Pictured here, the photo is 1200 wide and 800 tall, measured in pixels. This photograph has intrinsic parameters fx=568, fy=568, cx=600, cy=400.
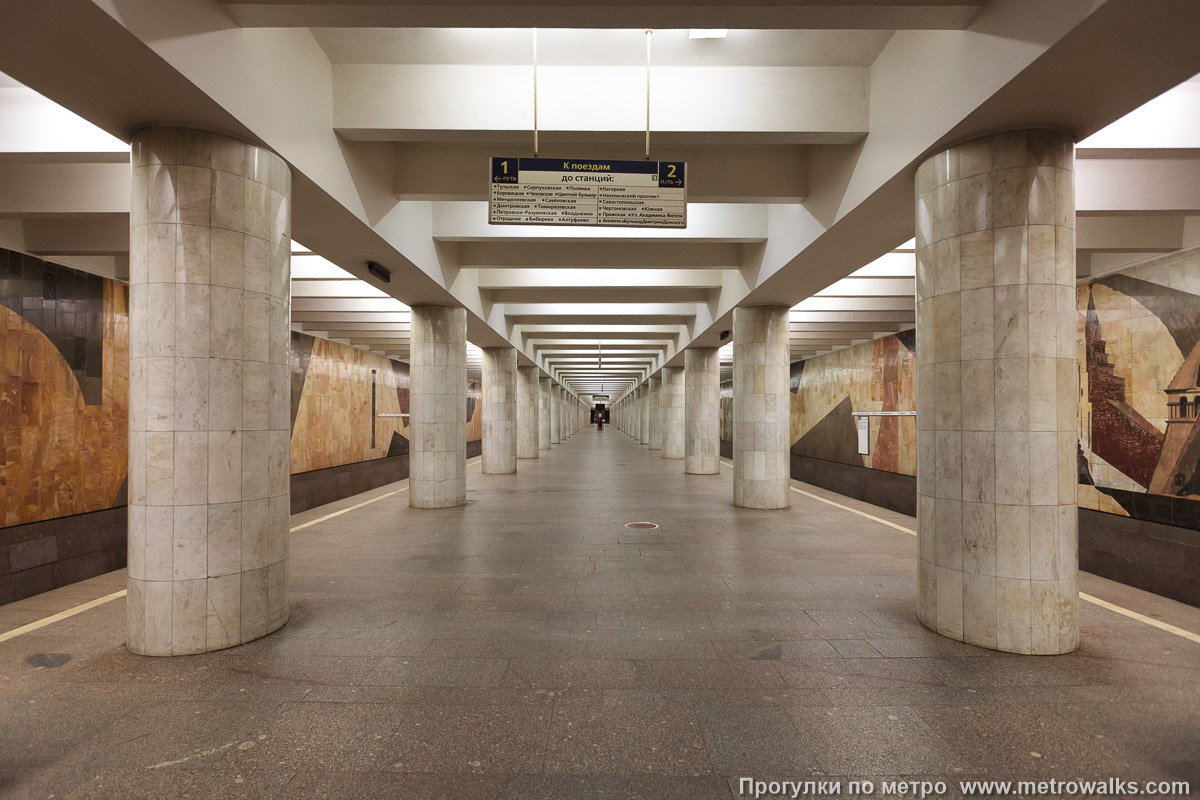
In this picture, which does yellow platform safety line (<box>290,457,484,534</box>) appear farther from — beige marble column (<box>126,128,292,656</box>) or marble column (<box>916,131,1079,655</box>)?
marble column (<box>916,131,1079,655</box>)

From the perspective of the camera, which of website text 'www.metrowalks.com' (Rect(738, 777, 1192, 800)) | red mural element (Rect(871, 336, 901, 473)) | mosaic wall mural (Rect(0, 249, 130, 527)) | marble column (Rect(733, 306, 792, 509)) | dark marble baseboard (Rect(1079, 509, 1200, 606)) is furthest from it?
red mural element (Rect(871, 336, 901, 473))

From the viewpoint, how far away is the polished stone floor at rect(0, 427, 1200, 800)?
3219 millimetres

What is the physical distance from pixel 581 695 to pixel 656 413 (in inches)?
1284

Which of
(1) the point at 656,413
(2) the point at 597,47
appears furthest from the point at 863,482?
(1) the point at 656,413

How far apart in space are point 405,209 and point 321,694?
676cm

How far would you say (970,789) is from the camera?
3.05m

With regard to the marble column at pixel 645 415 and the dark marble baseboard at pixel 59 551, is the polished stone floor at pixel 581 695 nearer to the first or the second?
the dark marble baseboard at pixel 59 551

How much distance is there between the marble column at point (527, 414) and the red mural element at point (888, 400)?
49.9 feet

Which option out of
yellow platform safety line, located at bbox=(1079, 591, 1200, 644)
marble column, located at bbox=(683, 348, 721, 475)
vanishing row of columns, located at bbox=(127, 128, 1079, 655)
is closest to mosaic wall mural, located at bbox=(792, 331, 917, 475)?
marble column, located at bbox=(683, 348, 721, 475)

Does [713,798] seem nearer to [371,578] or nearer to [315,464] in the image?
[371,578]

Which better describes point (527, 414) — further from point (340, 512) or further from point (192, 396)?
point (192, 396)

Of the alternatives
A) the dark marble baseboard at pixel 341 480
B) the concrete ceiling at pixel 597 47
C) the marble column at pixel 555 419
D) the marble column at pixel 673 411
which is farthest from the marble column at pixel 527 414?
the concrete ceiling at pixel 597 47

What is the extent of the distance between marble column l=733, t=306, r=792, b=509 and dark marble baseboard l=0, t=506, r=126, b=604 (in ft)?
37.3

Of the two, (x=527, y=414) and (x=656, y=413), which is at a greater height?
(x=527, y=414)
